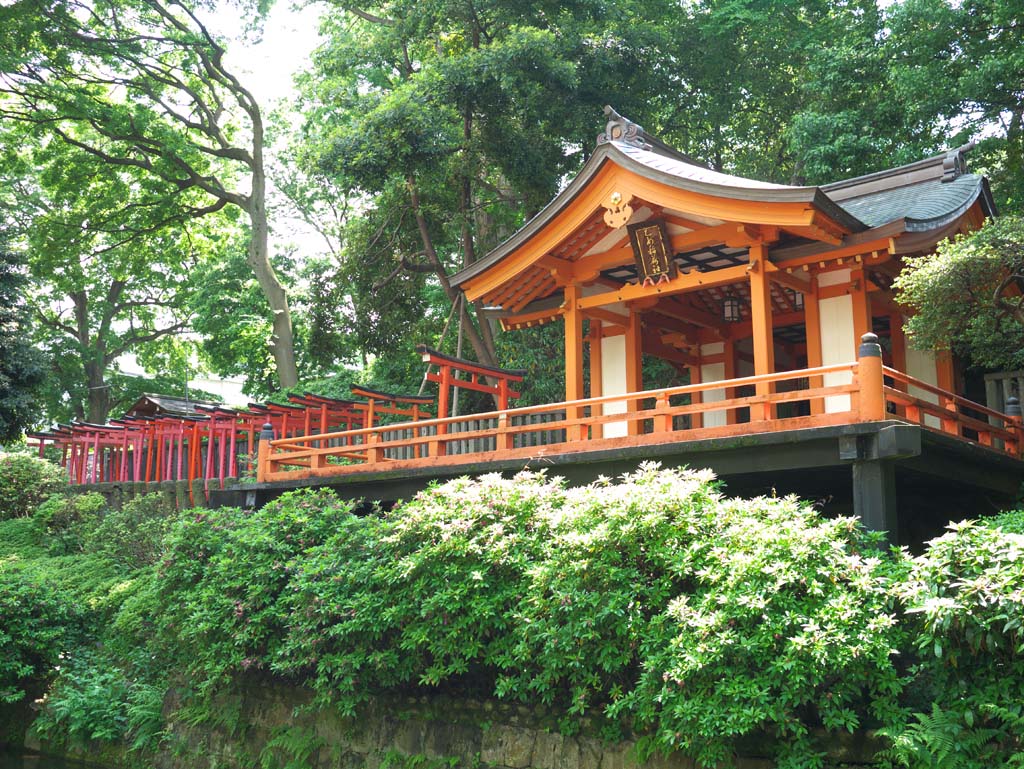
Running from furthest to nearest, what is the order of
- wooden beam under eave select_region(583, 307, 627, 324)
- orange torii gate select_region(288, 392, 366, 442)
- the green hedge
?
orange torii gate select_region(288, 392, 366, 442), wooden beam under eave select_region(583, 307, 627, 324), the green hedge

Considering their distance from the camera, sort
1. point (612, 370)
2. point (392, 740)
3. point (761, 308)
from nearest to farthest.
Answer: point (392, 740) < point (761, 308) < point (612, 370)

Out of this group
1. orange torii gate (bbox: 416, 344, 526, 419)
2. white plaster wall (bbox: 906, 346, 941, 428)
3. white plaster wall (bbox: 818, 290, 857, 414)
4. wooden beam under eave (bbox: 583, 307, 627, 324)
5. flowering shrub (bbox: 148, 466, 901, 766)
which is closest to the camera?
flowering shrub (bbox: 148, 466, 901, 766)

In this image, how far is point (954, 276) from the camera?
423 inches

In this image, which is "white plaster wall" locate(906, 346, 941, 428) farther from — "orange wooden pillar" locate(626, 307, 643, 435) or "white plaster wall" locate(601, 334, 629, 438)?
"white plaster wall" locate(601, 334, 629, 438)

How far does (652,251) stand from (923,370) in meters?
4.34

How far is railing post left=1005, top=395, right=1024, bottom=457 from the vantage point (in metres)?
12.0

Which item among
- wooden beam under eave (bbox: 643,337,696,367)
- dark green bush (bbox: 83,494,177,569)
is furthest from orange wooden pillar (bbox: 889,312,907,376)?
dark green bush (bbox: 83,494,177,569)

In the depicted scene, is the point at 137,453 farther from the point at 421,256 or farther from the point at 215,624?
the point at 215,624

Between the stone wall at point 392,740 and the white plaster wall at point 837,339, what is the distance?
6.18 m

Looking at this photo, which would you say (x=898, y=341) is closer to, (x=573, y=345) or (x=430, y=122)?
(x=573, y=345)

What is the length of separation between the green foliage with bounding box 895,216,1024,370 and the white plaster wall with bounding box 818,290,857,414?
89cm

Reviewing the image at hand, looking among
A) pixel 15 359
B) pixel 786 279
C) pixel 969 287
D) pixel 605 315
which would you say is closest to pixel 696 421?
pixel 605 315

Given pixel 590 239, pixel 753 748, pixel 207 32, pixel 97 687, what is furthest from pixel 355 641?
pixel 207 32

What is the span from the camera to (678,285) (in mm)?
13086
